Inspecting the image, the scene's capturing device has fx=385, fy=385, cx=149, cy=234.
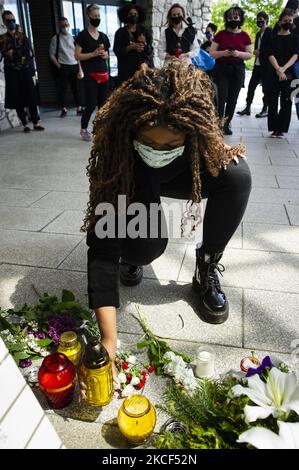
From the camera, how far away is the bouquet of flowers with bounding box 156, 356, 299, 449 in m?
0.89

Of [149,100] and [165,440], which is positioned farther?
[149,100]

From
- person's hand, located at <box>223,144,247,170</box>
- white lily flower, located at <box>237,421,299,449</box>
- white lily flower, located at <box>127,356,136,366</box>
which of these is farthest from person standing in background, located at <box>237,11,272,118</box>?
white lily flower, located at <box>237,421,299,449</box>

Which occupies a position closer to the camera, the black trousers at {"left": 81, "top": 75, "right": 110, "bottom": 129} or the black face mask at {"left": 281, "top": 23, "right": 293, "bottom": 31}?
the black face mask at {"left": 281, "top": 23, "right": 293, "bottom": 31}

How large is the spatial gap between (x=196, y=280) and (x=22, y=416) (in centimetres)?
130

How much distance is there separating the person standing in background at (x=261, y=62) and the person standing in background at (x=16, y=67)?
346 centimetres

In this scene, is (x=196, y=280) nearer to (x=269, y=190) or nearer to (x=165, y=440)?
(x=165, y=440)

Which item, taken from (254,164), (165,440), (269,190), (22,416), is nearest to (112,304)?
(165,440)

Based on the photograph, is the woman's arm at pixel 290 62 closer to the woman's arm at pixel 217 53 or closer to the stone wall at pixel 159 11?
the woman's arm at pixel 217 53

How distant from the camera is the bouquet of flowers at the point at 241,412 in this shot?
0.89m

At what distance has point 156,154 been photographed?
4.90 ft

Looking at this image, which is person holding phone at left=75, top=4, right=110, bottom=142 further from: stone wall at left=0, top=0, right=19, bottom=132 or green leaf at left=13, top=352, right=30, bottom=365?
green leaf at left=13, top=352, right=30, bottom=365

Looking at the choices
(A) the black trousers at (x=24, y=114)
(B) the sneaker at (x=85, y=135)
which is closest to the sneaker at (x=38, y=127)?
(A) the black trousers at (x=24, y=114)

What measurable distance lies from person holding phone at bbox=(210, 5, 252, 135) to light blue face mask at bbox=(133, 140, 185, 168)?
397 cm

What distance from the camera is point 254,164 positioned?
4570 millimetres
